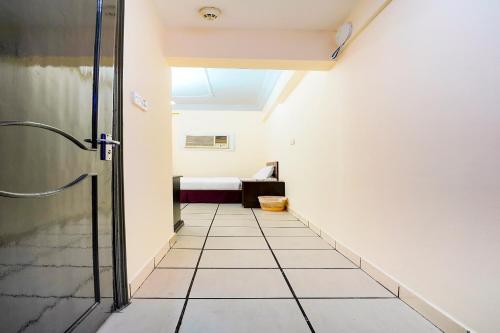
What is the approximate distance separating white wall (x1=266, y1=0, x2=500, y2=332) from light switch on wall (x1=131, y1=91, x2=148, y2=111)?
169 cm

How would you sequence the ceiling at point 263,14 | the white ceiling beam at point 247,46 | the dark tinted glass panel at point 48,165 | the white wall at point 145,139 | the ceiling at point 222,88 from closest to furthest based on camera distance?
the dark tinted glass panel at point 48,165
the white wall at point 145,139
the ceiling at point 263,14
the white ceiling beam at point 247,46
the ceiling at point 222,88

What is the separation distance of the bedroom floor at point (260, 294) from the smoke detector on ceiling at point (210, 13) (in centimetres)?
215

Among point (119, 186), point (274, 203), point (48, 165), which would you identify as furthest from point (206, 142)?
point (48, 165)

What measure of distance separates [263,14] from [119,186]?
1889 mm

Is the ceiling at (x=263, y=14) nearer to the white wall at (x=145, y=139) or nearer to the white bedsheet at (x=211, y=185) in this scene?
the white wall at (x=145, y=139)

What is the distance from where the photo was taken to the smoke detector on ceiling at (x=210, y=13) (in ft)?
7.38

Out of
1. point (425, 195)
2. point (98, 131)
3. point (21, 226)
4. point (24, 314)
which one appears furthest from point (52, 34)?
point (425, 195)

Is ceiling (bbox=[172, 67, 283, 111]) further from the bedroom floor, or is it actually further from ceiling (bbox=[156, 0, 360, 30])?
the bedroom floor

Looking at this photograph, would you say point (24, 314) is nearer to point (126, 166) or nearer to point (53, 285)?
point (53, 285)

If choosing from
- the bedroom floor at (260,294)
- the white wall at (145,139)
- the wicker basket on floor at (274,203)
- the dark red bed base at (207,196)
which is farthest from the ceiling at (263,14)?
the dark red bed base at (207,196)

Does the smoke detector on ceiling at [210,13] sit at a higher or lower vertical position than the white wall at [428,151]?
Result: higher

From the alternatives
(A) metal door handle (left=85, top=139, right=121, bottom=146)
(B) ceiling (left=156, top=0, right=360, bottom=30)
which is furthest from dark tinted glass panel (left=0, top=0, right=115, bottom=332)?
(B) ceiling (left=156, top=0, right=360, bottom=30)

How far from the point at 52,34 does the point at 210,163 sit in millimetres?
6375

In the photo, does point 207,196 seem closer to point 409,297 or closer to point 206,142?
point 206,142
